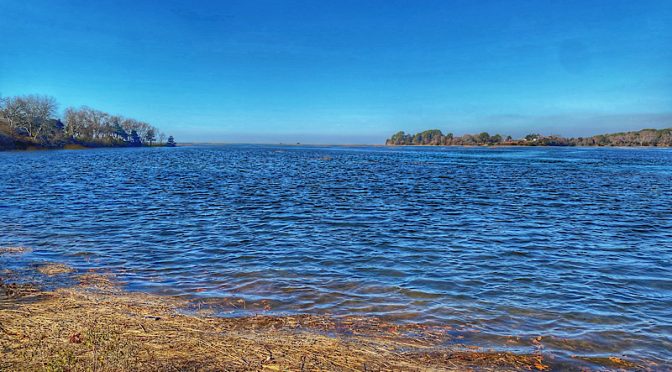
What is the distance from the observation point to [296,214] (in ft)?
75.3

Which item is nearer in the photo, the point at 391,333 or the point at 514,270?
the point at 391,333

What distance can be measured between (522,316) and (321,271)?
19.5ft

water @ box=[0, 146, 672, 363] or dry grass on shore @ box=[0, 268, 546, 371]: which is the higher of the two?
dry grass on shore @ box=[0, 268, 546, 371]

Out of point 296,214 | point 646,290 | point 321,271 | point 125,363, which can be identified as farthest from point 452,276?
point 296,214

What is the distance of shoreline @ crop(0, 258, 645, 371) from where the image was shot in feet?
21.1

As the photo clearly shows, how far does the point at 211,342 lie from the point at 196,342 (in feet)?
0.92

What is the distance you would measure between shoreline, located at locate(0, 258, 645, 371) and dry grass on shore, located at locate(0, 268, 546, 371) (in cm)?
2

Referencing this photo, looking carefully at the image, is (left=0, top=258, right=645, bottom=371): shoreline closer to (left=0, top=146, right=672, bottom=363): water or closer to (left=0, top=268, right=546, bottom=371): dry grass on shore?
(left=0, top=268, right=546, bottom=371): dry grass on shore

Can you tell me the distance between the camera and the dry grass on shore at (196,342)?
6.39 meters

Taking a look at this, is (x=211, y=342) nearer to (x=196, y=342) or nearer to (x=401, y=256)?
(x=196, y=342)

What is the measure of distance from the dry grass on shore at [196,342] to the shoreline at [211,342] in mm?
17

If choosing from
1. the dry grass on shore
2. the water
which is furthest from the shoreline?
the water

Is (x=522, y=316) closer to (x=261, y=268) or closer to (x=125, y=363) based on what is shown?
(x=261, y=268)

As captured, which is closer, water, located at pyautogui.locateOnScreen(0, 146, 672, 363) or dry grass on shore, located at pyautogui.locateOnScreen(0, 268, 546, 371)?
dry grass on shore, located at pyautogui.locateOnScreen(0, 268, 546, 371)
